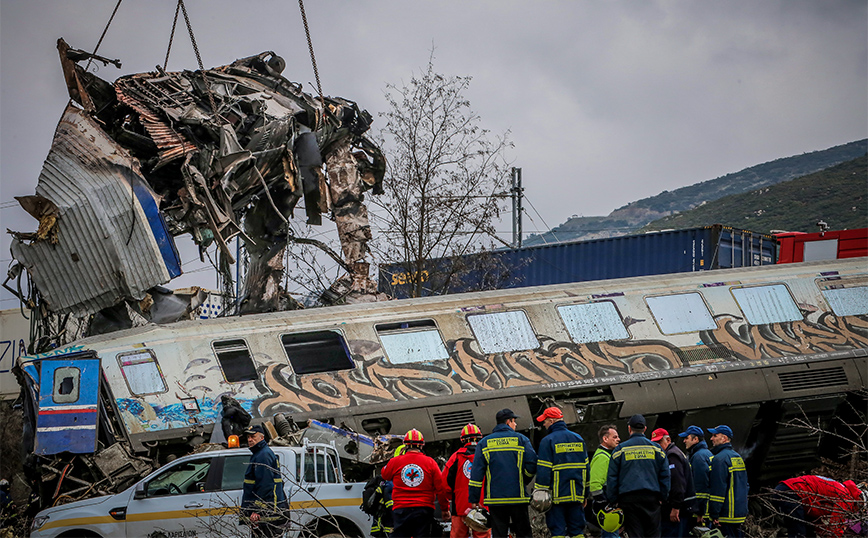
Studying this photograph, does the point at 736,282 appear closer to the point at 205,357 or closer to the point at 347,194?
the point at 347,194

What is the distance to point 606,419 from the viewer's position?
12.8 m

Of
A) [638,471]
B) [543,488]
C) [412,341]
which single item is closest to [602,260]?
[412,341]

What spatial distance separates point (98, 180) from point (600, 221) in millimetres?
116765

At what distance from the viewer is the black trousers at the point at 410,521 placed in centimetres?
830

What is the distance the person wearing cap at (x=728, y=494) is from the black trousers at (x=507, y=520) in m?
2.22

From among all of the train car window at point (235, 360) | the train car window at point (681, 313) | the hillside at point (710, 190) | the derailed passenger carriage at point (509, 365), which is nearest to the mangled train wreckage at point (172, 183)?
the derailed passenger carriage at point (509, 365)

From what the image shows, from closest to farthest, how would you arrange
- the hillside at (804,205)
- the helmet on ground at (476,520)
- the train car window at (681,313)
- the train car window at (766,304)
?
the helmet on ground at (476,520), the train car window at (681,313), the train car window at (766,304), the hillside at (804,205)

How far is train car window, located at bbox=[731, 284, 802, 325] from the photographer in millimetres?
14047

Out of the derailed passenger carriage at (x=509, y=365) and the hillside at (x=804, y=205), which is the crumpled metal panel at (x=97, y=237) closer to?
the derailed passenger carriage at (x=509, y=365)

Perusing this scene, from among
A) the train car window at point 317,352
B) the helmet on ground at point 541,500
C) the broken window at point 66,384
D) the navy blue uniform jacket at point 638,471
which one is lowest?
the helmet on ground at point 541,500

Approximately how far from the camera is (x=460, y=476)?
8.70m

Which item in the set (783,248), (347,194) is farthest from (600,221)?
(347,194)

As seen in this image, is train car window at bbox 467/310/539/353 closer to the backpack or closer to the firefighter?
the firefighter

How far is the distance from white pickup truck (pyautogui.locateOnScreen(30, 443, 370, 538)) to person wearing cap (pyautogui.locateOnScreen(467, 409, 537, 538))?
176 cm
